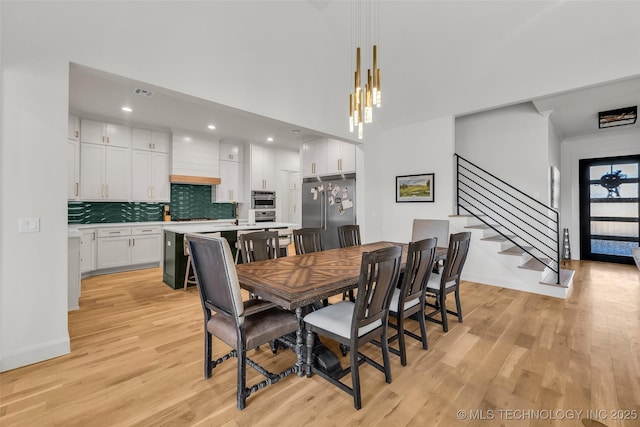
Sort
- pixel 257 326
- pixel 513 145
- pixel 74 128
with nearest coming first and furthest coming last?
pixel 257 326 → pixel 74 128 → pixel 513 145

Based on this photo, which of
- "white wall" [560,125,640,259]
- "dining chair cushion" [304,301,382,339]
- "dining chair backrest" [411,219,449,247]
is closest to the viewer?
"dining chair cushion" [304,301,382,339]

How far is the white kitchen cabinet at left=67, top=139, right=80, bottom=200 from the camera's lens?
14.8 ft

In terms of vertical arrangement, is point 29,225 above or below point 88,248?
above

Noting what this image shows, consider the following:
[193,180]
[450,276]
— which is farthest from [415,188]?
[193,180]

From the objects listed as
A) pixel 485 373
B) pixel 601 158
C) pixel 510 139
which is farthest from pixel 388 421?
pixel 601 158

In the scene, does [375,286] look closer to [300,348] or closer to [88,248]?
[300,348]

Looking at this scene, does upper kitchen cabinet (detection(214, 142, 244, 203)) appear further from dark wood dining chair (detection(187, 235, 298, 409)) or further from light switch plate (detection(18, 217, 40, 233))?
dark wood dining chair (detection(187, 235, 298, 409))

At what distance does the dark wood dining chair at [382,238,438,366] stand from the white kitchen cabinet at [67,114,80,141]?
5.45 meters

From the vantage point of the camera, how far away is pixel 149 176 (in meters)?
5.43

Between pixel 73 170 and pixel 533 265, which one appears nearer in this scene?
pixel 533 265

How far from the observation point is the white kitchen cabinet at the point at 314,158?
5.82 meters

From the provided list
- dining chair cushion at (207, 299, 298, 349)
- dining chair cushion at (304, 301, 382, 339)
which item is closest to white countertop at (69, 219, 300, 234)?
dining chair cushion at (207, 299, 298, 349)

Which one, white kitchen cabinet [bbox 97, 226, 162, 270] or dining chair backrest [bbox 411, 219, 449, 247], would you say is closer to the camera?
dining chair backrest [bbox 411, 219, 449, 247]

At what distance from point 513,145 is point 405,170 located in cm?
181
